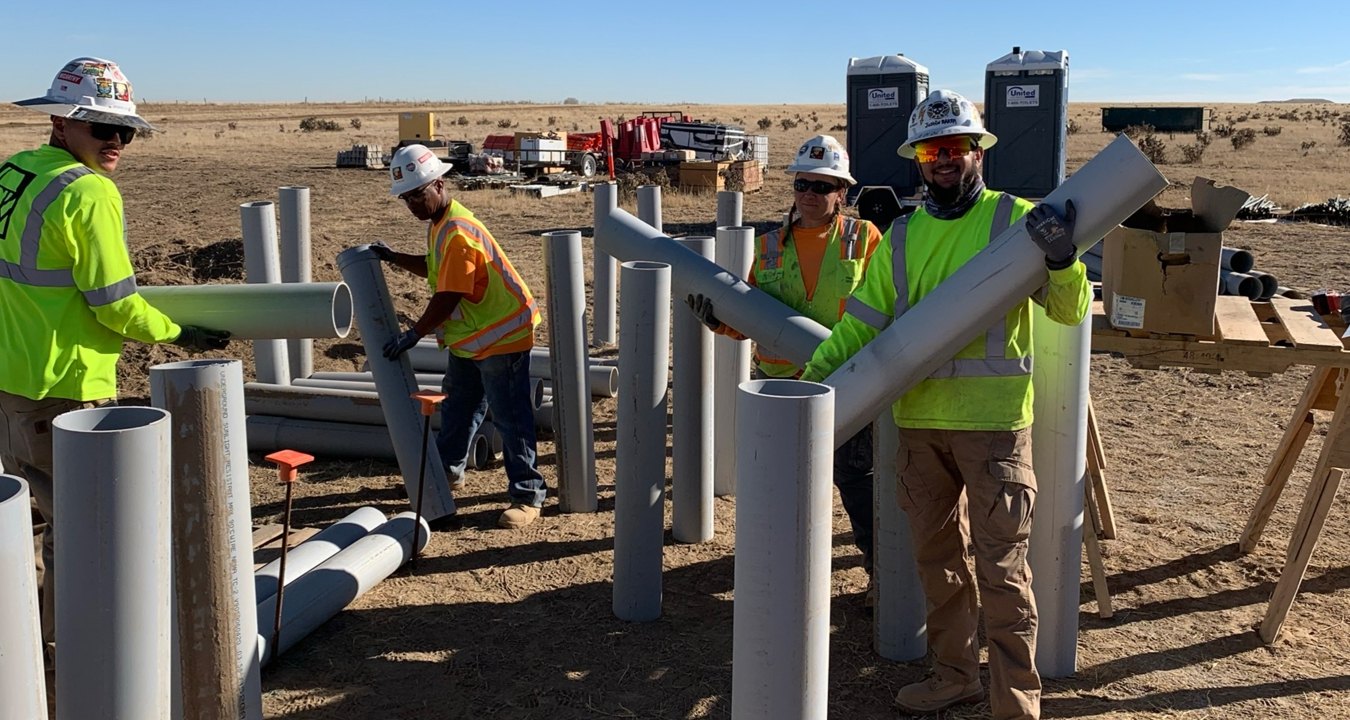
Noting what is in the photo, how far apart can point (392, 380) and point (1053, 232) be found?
3838 millimetres

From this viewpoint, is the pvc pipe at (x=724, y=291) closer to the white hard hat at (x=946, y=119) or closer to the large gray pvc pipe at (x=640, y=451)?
the large gray pvc pipe at (x=640, y=451)

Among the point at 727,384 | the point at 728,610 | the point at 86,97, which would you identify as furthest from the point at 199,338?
the point at 727,384

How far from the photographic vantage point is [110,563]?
2822 millimetres

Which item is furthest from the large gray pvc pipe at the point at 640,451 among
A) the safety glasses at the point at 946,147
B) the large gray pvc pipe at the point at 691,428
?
the safety glasses at the point at 946,147

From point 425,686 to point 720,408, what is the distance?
112 inches

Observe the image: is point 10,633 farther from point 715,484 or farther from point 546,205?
point 546,205

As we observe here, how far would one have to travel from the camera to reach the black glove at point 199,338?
14.8 ft

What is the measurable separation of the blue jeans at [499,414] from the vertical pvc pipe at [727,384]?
1.08 meters

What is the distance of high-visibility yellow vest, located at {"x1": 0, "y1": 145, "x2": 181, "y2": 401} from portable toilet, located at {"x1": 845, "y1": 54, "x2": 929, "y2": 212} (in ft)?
43.1

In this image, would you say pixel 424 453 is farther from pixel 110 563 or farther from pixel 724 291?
pixel 110 563

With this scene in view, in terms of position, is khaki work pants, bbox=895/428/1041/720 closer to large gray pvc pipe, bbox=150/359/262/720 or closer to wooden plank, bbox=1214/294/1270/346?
wooden plank, bbox=1214/294/1270/346

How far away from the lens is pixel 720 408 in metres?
6.85

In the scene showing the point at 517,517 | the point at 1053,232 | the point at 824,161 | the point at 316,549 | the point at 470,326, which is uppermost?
the point at 824,161

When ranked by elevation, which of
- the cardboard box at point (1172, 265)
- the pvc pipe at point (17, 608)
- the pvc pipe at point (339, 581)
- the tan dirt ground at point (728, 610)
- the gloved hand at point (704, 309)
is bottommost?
the tan dirt ground at point (728, 610)
